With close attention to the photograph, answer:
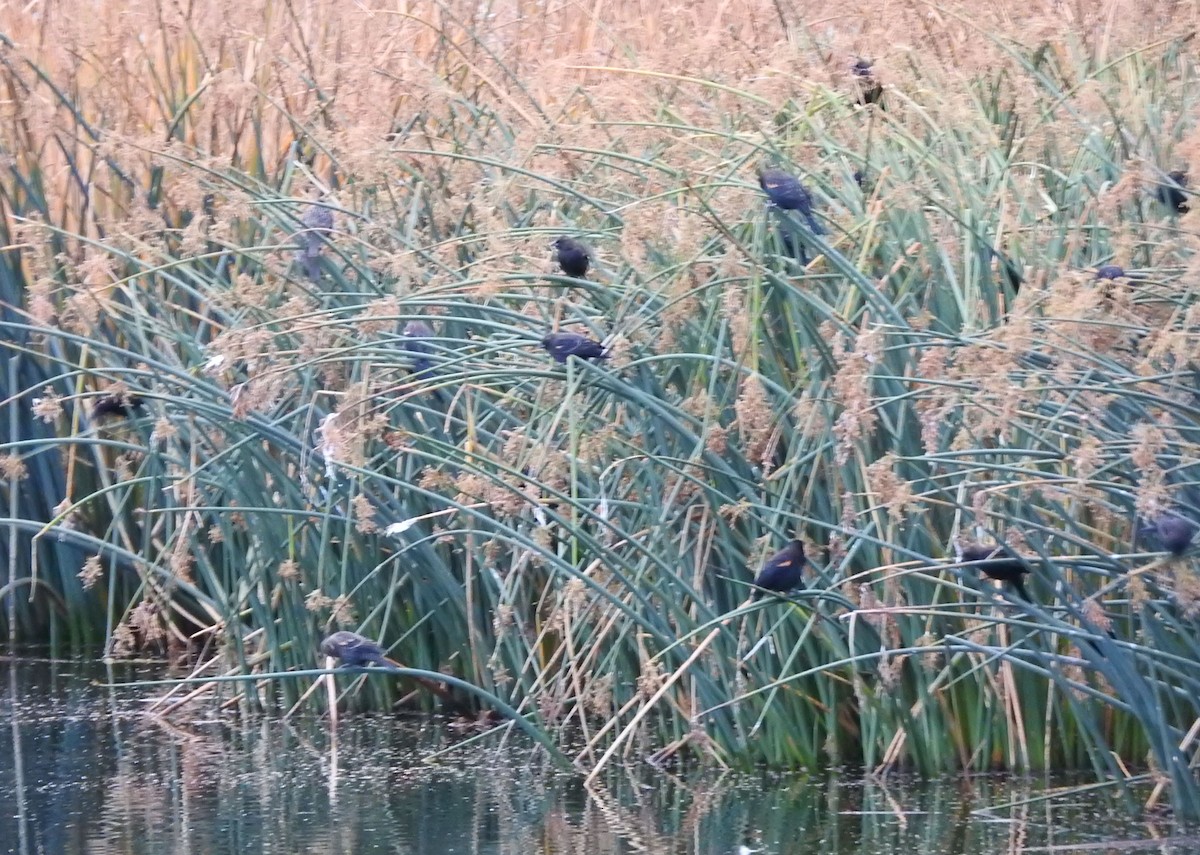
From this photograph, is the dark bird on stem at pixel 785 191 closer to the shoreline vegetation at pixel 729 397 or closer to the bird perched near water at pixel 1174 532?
the shoreline vegetation at pixel 729 397

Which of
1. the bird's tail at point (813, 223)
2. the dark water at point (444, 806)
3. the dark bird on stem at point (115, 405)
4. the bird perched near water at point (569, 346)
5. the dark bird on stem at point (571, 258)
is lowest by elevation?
the dark water at point (444, 806)

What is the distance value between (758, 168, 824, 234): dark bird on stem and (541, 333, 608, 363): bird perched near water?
40 cm

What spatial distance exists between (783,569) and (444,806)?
852mm

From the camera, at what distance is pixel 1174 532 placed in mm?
2611

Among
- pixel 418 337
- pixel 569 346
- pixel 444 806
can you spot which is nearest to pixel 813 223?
pixel 569 346

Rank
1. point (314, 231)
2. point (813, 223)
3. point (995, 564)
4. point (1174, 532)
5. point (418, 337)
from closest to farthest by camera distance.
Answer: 1. point (1174, 532)
2. point (995, 564)
3. point (813, 223)
4. point (418, 337)
5. point (314, 231)

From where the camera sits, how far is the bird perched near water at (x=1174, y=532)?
8.57 feet

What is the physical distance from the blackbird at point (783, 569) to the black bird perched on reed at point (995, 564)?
268 mm

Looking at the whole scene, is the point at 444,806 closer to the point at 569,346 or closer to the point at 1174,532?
the point at 569,346

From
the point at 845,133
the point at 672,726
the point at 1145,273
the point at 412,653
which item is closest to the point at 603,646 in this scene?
the point at 672,726

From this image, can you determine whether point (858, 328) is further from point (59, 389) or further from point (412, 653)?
point (59, 389)

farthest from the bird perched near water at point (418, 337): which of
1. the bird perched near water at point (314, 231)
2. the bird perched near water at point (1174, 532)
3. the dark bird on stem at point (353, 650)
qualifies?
the bird perched near water at point (1174, 532)

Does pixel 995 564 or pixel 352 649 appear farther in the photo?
pixel 352 649

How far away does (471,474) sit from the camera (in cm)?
339
